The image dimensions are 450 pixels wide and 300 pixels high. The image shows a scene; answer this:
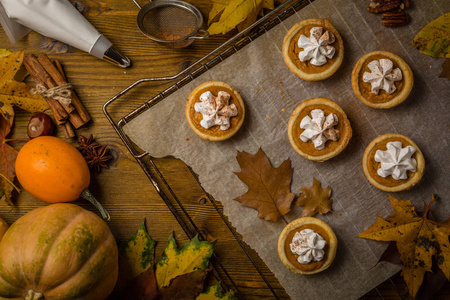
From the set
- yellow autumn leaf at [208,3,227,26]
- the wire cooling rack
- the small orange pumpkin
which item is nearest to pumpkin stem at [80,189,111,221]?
the small orange pumpkin

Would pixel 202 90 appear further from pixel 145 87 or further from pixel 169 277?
pixel 169 277

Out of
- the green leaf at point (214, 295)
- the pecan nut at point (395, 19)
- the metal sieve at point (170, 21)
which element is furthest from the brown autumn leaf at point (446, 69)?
the green leaf at point (214, 295)

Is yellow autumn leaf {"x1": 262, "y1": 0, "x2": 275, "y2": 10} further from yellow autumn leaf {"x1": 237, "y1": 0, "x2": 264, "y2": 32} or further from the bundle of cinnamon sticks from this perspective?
the bundle of cinnamon sticks

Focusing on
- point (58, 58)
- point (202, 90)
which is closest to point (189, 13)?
point (202, 90)

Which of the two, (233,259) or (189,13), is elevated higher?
(189,13)

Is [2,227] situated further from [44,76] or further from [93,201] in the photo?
[44,76]

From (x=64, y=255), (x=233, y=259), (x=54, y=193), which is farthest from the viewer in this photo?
(x=233, y=259)

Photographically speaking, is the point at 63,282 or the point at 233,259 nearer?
the point at 63,282
